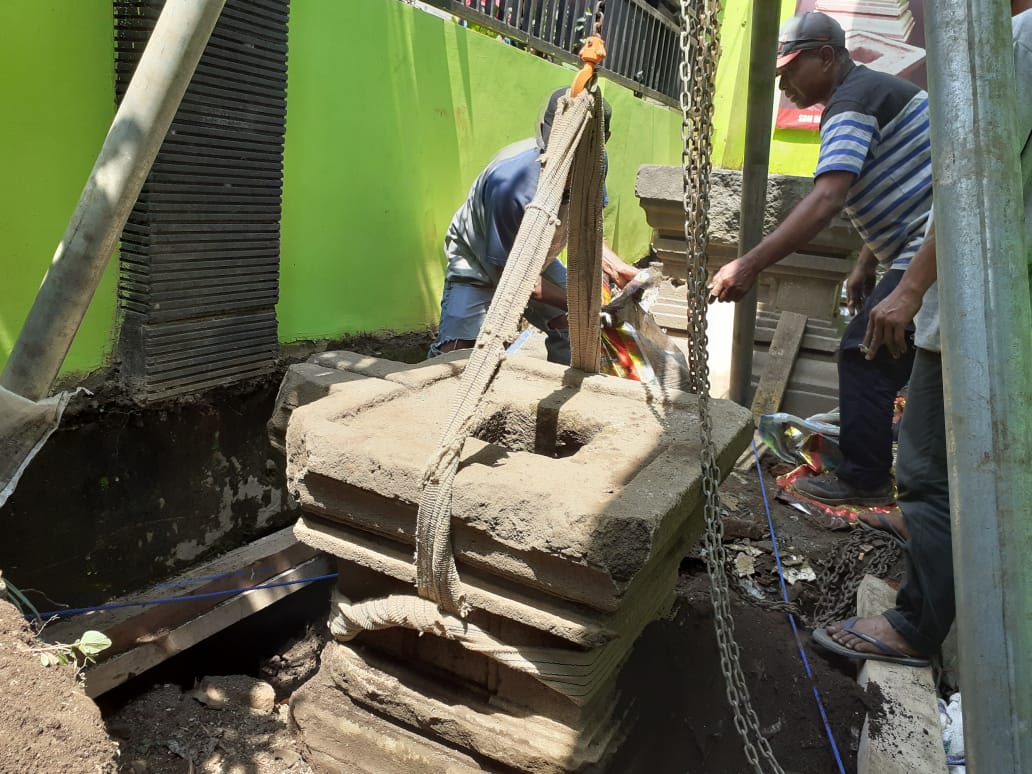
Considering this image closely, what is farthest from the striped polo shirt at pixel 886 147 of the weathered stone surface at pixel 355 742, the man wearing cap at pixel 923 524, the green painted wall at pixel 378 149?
the weathered stone surface at pixel 355 742

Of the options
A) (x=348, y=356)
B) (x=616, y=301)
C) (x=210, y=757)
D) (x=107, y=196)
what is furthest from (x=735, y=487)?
(x=107, y=196)

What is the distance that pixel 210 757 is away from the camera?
83.6 inches

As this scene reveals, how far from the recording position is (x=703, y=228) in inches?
65.3

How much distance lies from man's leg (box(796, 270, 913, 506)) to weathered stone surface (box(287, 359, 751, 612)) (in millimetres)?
1519

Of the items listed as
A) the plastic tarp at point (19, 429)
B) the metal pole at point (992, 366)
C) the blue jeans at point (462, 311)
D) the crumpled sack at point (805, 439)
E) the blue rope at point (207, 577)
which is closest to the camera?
the metal pole at point (992, 366)

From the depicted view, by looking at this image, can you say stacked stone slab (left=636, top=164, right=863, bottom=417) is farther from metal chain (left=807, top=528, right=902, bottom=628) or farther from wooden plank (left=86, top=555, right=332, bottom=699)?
wooden plank (left=86, top=555, right=332, bottom=699)

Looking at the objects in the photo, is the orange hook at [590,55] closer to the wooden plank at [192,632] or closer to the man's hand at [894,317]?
the man's hand at [894,317]

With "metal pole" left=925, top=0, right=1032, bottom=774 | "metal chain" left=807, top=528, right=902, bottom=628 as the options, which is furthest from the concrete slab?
"metal pole" left=925, top=0, right=1032, bottom=774

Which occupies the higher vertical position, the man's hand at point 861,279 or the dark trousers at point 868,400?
the man's hand at point 861,279

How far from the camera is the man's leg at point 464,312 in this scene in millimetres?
3592

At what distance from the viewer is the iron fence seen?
5.19m

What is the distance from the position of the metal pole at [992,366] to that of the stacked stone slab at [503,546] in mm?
552

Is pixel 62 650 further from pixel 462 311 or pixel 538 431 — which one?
pixel 462 311

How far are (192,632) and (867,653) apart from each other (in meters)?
2.31
